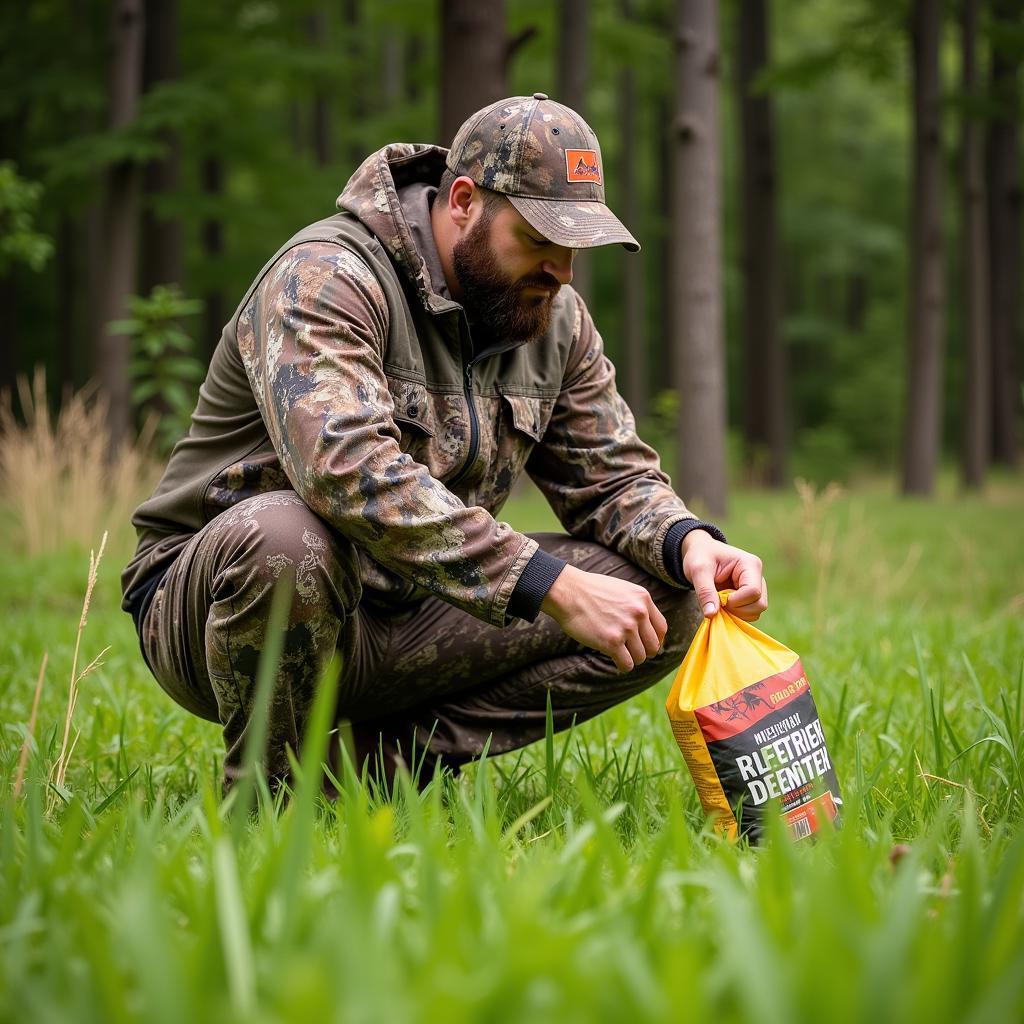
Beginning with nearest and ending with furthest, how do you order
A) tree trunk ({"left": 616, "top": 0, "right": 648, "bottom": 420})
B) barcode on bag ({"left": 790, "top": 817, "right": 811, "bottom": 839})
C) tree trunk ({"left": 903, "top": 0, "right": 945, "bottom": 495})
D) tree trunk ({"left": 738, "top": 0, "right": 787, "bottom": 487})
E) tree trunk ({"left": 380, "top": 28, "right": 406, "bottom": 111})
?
barcode on bag ({"left": 790, "top": 817, "right": 811, "bottom": 839}) < tree trunk ({"left": 903, "top": 0, "right": 945, "bottom": 495}) < tree trunk ({"left": 738, "top": 0, "right": 787, "bottom": 487}) < tree trunk ({"left": 616, "top": 0, "right": 648, "bottom": 420}) < tree trunk ({"left": 380, "top": 28, "right": 406, "bottom": 111})

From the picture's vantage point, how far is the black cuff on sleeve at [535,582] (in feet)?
7.30

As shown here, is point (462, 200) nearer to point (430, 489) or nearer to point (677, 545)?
point (430, 489)

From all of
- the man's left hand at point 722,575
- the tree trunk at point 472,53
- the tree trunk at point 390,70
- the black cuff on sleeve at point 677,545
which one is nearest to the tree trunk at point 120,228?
the tree trunk at point 472,53

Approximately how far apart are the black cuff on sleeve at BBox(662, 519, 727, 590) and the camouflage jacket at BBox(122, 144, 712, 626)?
1 centimetres

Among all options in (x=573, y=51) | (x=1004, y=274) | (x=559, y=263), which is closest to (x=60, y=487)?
(x=559, y=263)

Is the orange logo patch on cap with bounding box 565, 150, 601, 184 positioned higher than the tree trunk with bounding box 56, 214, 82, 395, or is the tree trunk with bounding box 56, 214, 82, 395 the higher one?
the orange logo patch on cap with bounding box 565, 150, 601, 184

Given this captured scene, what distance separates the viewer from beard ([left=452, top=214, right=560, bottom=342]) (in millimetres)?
2615

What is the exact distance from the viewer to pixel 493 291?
A: 2.62 meters

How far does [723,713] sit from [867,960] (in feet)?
3.65

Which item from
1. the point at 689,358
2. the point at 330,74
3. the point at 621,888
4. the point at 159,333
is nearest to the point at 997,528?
the point at 689,358

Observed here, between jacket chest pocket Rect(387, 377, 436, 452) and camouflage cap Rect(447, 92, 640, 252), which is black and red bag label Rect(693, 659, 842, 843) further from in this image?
camouflage cap Rect(447, 92, 640, 252)

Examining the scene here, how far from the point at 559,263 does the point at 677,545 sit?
69cm

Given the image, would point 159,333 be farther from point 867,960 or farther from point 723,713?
point 867,960

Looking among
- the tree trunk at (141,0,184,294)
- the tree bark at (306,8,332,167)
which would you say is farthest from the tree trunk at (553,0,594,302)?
the tree bark at (306,8,332,167)
